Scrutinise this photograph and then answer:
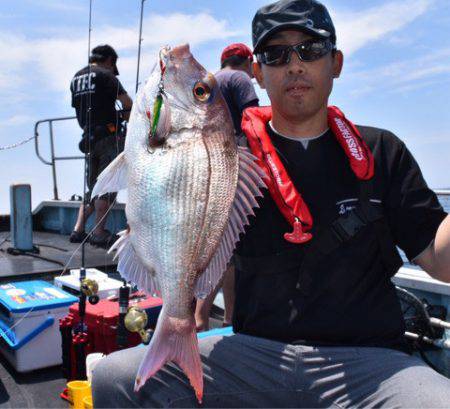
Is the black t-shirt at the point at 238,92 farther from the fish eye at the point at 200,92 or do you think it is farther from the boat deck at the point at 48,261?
the fish eye at the point at 200,92

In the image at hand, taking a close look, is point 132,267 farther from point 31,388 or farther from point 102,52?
point 102,52

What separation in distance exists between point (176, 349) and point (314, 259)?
0.71 metres

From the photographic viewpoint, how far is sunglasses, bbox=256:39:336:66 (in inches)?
88.2

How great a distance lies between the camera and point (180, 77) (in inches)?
77.9

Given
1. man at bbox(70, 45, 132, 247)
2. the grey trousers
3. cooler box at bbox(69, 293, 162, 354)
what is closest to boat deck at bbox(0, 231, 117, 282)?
man at bbox(70, 45, 132, 247)

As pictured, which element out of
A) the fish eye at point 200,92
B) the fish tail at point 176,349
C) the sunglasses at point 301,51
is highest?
the sunglasses at point 301,51

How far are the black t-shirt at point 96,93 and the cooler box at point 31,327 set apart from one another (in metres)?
2.58

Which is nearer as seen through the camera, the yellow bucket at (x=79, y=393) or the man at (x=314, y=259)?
the man at (x=314, y=259)

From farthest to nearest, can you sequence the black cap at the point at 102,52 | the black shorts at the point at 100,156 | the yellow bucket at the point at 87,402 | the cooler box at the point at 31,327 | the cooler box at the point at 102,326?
the black shorts at the point at 100,156, the black cap at the point at 102,52, the cooler box at the point at 31,327, the cooler box at the point at 102,326, the yellow bucket at the point at 87,402

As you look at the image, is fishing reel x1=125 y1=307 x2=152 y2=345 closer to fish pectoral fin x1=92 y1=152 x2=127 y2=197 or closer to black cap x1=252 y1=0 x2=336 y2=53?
fish pectoral fin x1=92 y1=152 x2=127 y2=197

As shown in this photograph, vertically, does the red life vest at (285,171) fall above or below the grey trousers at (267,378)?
above

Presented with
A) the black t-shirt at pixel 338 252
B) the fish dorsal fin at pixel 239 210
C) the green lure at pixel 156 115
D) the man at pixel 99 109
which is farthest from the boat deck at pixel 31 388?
the green lure at pixel 156 115

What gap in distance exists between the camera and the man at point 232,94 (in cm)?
382

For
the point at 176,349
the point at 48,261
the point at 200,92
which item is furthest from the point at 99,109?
the point at 176,349
